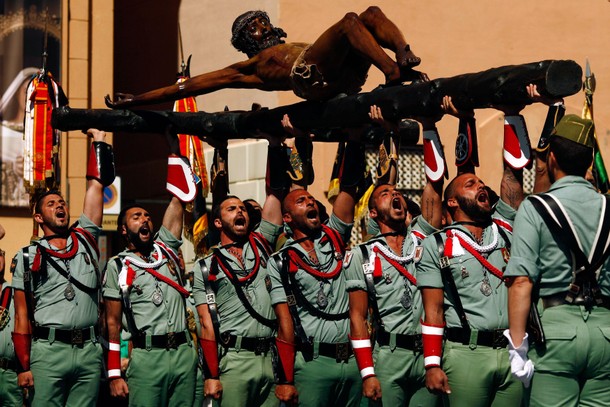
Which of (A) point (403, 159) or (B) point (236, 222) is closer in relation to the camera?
(B) point (236, 222)

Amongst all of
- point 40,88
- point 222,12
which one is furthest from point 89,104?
point 40,88

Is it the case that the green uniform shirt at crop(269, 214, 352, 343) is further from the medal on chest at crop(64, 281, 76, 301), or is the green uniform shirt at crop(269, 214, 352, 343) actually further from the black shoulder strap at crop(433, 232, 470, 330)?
the medal on chest at crop(64, 281, 76, 301)

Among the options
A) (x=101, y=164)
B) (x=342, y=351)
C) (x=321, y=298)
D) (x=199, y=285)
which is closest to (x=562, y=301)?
(x=342, y=351)

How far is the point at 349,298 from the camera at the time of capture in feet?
33.3

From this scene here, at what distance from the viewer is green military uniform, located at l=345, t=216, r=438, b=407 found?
10.1m

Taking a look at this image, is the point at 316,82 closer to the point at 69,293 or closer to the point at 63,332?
the point at 69,293

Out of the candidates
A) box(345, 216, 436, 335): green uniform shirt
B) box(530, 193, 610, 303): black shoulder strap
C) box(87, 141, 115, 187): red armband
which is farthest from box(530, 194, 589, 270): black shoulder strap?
box(87, 141, 115, 187): red armband

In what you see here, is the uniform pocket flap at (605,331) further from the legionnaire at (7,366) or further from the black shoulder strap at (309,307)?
the legionnaire at (7,366)

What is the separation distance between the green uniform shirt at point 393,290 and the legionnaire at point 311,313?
292 mm

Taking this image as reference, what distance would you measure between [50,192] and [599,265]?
5.28 m

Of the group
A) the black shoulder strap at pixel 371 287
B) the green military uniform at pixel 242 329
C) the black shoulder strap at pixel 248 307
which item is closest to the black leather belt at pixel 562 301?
the black shoulder strap at pixel 371 287

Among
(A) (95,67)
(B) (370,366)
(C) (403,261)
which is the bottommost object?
(B) (370,366)

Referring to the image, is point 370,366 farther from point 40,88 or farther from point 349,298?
point 40,88

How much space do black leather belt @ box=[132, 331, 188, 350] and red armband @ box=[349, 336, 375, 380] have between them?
1.75 meters
